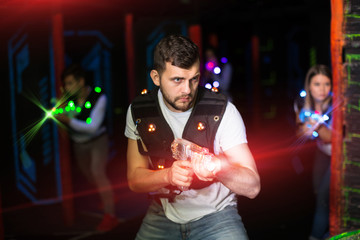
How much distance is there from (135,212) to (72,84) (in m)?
1.91

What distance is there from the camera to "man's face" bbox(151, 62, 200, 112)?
9.04 ft

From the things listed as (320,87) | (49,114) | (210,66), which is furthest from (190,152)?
(210,66)

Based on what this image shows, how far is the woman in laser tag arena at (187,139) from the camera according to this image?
270 cm

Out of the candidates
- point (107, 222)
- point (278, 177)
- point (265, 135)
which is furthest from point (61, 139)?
point (265, 135)

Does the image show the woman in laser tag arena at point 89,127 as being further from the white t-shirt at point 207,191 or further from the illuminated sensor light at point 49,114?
the white t-shirt at point 207,191

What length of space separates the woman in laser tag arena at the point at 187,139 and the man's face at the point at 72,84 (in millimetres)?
2326

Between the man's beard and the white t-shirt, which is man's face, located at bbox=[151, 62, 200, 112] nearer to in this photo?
the man's beard

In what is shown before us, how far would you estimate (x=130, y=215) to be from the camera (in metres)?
5.85

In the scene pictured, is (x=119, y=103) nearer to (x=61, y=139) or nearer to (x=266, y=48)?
(x=61, y=139)

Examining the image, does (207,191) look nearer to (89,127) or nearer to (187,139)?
(187,139)

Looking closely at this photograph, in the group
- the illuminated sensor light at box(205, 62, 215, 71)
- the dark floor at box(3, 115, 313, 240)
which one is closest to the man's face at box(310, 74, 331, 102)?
the dark floor at box(3, 115, 313, 240)

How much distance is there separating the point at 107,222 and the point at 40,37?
2.62 meters

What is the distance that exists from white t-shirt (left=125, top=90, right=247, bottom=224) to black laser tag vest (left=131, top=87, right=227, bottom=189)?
5cm

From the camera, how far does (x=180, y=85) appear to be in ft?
9.11
